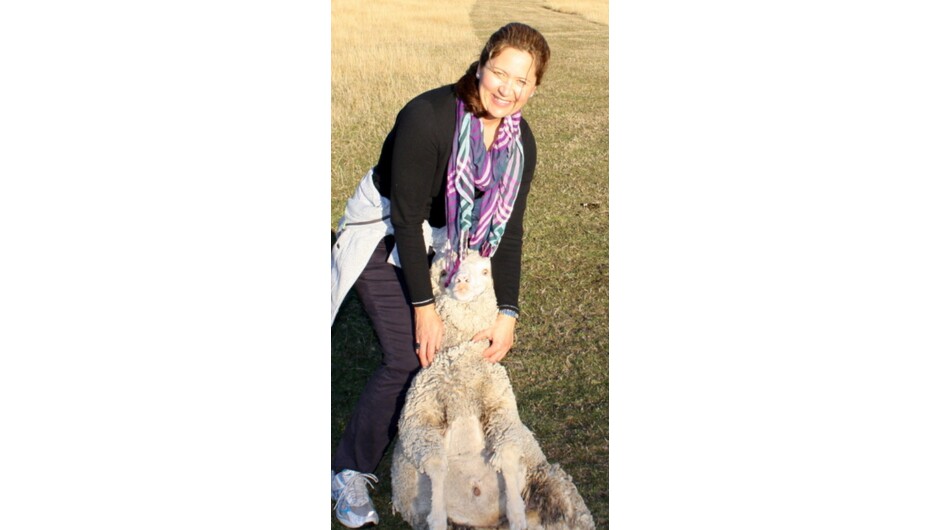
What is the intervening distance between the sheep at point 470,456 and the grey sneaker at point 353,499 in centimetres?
30

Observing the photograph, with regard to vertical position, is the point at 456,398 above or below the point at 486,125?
below

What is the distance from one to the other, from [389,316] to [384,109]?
1.32 meters

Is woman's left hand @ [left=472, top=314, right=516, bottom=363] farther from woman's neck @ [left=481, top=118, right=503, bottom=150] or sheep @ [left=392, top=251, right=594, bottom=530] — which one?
woman's neck @ [left=481, top=118, right=503, bottom=150]

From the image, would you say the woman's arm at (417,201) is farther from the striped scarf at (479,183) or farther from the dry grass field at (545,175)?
the dry grass field at (545,175)

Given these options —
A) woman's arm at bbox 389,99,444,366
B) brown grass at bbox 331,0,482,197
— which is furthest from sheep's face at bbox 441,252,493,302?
brown grass at bbox 331,0,482,197

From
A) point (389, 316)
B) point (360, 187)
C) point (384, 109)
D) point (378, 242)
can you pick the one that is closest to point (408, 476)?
point (389, 316)

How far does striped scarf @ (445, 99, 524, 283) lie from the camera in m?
3.69

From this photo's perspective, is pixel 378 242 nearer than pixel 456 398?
No

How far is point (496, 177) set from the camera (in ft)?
12.6

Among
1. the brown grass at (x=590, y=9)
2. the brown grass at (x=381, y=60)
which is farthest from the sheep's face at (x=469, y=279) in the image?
the brown grass at (x=590, y=9)

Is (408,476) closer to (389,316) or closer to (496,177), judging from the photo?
(389,316)

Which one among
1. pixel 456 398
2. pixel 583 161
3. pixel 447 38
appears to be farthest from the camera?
pixel 583 161

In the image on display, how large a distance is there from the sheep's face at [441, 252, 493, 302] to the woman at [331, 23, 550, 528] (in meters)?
0.08

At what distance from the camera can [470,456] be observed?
3.72 metres
